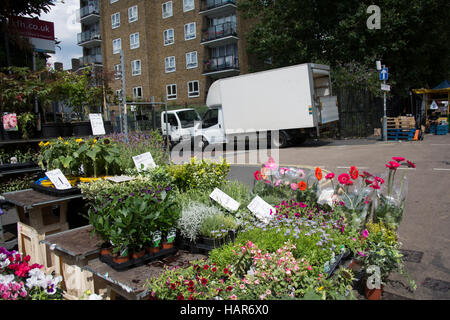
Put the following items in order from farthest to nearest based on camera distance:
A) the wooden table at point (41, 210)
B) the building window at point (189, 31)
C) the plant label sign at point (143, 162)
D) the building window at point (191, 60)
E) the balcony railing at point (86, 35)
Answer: the balcony railing at point (86, 35) → the building window at point (191, 60) → the building window at point (189, 31) → the plant label sign at point (143, 162) → the wooden table at point (41, 210)

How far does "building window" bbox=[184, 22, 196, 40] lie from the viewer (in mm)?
29453

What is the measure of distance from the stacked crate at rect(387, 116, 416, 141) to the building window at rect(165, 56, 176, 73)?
20871 millimetres

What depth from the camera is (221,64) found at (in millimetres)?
28188

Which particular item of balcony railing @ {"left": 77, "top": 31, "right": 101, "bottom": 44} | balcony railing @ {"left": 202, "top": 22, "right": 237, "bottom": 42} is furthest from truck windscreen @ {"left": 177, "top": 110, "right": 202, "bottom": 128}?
balcony railing @ {"left": 77, "top": 31, "right": 101, "bottom": 44}

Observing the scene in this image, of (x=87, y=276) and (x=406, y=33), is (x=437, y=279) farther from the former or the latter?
(x=406, y=33)

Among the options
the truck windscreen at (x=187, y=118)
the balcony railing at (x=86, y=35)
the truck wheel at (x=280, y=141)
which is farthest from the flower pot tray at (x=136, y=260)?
the balcony railing at (x=86, y=35)

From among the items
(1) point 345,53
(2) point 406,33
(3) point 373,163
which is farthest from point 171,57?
(3) point 373,163

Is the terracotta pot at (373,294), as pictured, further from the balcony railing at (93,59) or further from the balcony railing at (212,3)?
the balcony railing at (93,59)

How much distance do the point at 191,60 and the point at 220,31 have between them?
384cm

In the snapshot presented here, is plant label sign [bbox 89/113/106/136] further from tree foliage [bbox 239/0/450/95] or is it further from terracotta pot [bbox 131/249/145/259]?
tree foliage [bbox 239/0/450/95]

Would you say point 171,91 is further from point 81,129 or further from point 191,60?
point 81,129

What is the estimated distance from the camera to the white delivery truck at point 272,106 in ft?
44.0

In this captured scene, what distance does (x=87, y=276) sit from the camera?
2.78 metres

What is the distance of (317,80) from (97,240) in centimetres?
1424
